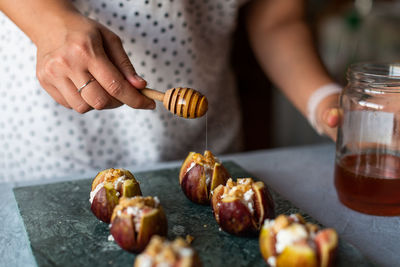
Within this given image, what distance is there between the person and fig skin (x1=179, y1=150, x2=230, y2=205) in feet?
0.89

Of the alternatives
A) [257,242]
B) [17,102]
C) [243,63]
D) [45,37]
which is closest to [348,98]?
[257,242]

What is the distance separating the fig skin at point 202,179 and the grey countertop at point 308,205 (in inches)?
7.2

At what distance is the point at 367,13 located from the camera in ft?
7.90

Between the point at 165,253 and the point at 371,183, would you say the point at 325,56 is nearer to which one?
the point at 371,183

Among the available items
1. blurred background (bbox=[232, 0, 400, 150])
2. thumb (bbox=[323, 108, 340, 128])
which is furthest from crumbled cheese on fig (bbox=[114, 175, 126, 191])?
blurred background (bbox=[232, 0, 400, 150])

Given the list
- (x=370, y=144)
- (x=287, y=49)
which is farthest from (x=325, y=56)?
(x=370, y=144)

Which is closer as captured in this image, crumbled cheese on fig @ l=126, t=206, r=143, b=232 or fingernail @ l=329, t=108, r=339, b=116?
crumbled cheese on fig @ l=126, t=206, r=143, b=232

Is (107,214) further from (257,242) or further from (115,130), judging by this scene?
(115,130)

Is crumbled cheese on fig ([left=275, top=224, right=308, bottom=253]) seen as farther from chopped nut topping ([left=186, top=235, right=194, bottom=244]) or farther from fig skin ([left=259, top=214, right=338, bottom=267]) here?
chopped nut topping ([left=186, top=235, right=194, bottom=244])

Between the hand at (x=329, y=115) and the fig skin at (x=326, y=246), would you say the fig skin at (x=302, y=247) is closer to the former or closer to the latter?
the fig skin at (x=326, y=246)

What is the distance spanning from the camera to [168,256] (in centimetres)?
49

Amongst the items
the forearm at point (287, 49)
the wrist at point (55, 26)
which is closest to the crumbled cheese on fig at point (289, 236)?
the wrist at point (55, 26)

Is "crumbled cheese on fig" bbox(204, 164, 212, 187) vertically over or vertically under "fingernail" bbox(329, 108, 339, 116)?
under

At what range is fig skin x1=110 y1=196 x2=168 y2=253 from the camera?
1.95ft
